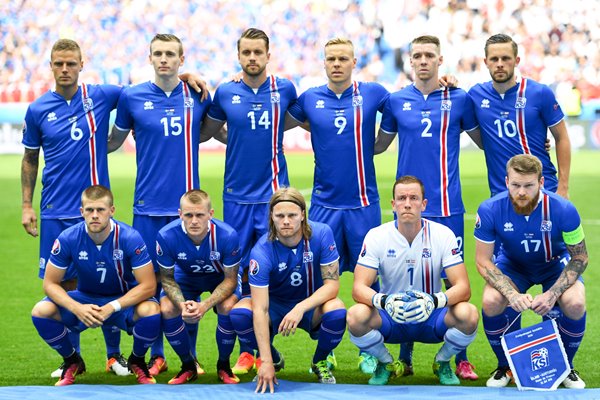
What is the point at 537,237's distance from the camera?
5.68 m

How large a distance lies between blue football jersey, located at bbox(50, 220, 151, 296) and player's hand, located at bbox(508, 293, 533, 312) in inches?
82.6

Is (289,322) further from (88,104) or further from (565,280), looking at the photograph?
(88,104)

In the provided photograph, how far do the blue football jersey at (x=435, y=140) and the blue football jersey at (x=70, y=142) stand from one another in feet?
6.36

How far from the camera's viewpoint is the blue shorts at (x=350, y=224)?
6523 millimetres

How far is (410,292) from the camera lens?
552 centimetres

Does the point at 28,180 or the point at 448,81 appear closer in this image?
the point at 448,81

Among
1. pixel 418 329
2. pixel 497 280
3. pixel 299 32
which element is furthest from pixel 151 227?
pixel 299 32

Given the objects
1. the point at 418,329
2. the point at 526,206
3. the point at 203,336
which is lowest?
the point at 203,336

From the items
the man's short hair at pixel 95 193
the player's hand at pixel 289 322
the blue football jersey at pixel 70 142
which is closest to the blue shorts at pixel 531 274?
the player's hand at pixel 289 322

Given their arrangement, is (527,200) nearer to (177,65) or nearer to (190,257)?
(190,257)

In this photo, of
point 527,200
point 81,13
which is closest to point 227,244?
point 527,200

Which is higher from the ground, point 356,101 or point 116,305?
point 356,101

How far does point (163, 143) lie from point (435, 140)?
68.4 inches

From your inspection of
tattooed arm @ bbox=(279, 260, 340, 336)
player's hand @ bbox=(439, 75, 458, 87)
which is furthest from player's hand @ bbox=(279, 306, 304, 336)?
player's hand @ bbox=(439, 75, 458, 87)
